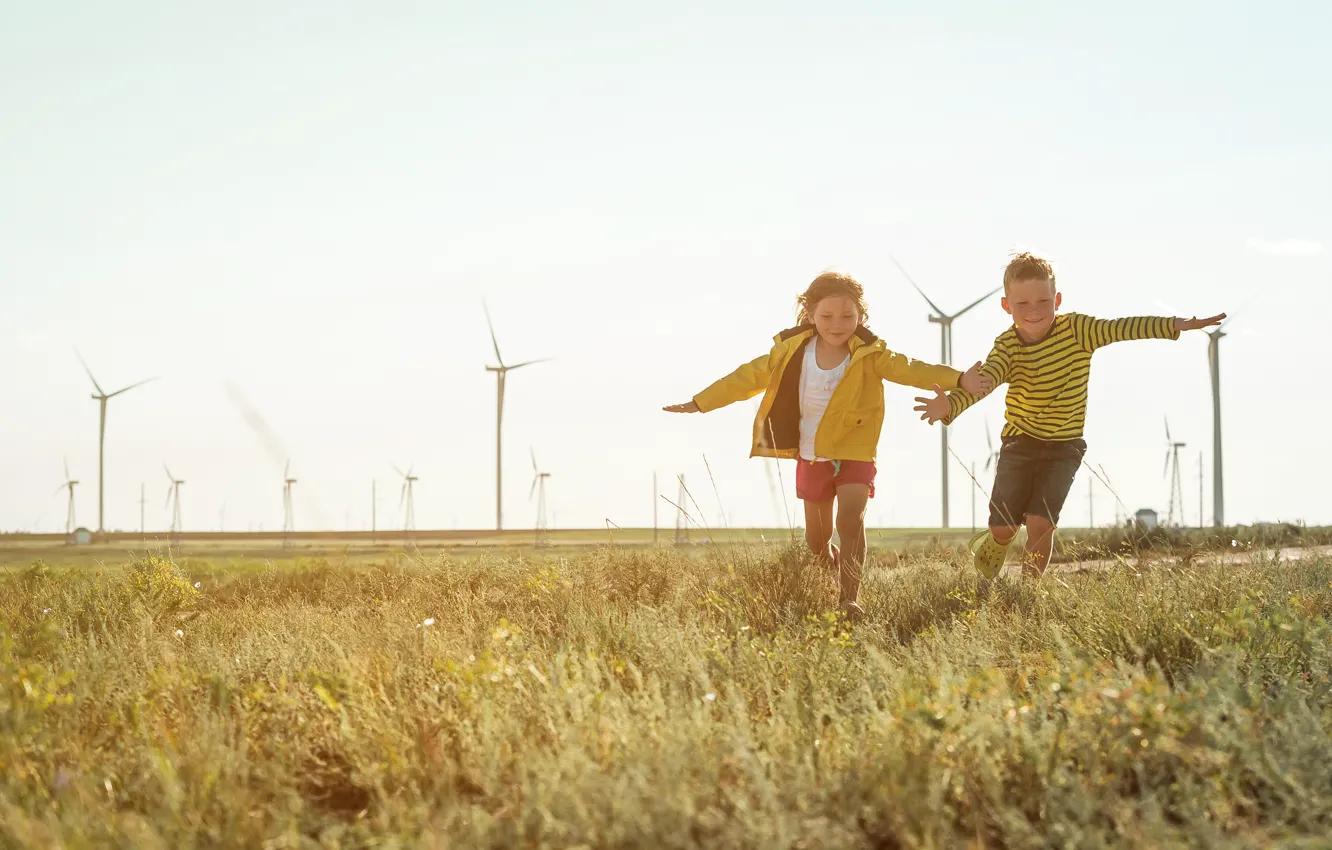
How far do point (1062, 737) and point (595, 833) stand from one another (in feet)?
4.98

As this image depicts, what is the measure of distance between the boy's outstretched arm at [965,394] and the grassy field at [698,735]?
1540 millimetres

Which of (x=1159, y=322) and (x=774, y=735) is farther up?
(x=1159, y=322)

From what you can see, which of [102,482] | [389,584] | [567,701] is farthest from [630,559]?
[102,482]

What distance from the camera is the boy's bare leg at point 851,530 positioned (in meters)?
6.97

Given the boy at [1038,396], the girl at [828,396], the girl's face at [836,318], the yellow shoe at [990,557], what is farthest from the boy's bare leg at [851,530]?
the yellow shoe at [990,557]

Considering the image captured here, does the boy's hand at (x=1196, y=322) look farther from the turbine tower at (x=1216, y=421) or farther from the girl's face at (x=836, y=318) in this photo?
the turbine tower at (x=1216, y=421)

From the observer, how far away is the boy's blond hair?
7.59 meters

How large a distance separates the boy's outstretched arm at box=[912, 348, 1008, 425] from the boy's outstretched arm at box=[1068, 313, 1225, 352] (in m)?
0.53

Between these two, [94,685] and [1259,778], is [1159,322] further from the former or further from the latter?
[94,685]

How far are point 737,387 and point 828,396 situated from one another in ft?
2.38

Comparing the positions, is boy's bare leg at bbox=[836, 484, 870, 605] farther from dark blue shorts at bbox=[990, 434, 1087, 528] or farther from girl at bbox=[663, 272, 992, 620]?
dark blue shorts at bbox=[990, 434, 1087, 528]

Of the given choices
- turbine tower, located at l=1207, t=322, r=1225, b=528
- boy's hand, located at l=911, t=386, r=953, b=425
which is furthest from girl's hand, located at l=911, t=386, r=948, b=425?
turbine tower, located at l=1207, t=322, r=1225, b=528

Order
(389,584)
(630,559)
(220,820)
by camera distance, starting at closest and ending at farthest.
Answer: (220,820)
(630,559)
(389,584)

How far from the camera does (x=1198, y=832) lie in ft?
9.60
